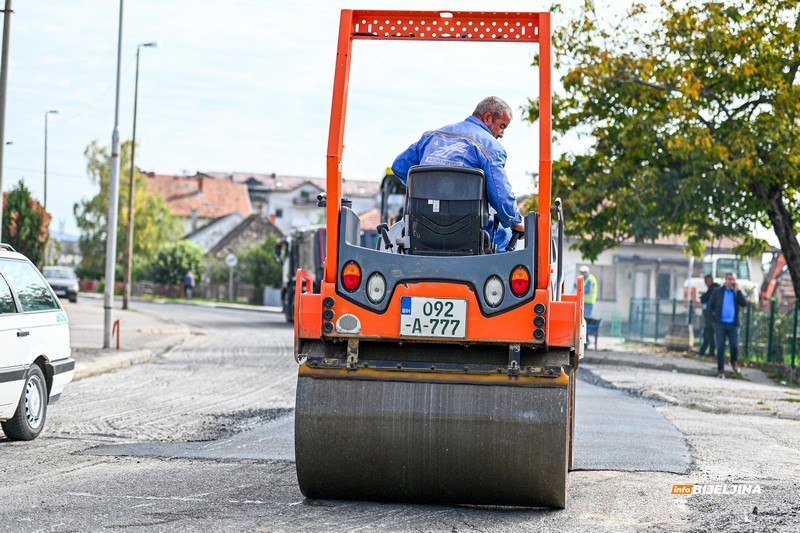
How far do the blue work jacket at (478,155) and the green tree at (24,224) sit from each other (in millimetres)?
37542

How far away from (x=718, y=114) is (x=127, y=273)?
25585mm

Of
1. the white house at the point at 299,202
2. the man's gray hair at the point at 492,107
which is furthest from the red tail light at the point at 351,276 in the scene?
the white house at the point at 299,202

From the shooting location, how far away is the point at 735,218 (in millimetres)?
25250

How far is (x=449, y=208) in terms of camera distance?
24.1ft

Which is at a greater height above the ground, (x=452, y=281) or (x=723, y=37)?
(x=723, y=37)

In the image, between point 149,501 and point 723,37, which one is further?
point 723,37

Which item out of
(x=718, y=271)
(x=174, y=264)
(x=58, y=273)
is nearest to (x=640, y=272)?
(x=718, y=271)

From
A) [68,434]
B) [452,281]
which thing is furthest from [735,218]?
[452,281]

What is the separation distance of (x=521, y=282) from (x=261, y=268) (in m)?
60.6

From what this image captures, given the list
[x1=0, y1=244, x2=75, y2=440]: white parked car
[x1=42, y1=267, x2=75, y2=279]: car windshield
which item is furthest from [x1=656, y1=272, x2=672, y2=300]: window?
[x1=0, y1=244, x2=75, y2=440]: white parked car

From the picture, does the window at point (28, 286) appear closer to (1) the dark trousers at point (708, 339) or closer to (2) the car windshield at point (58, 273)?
(1) the dark trousers at point (708, 339)

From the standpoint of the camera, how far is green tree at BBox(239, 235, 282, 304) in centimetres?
6581

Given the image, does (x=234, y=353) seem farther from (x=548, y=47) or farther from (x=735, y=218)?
(x=548, y=47)

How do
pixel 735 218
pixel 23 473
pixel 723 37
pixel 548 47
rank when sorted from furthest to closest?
pixel 735 218 < pixel 723 37 < pixel 23 473 < pixel 548 47
